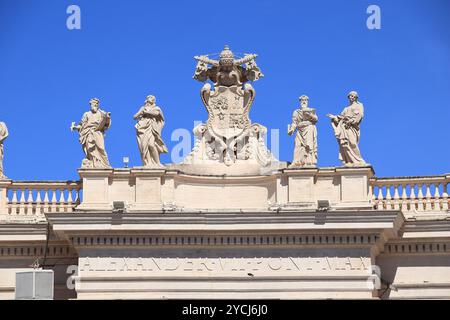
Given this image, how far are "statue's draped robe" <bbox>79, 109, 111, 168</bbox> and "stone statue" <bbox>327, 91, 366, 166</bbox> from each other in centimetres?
536

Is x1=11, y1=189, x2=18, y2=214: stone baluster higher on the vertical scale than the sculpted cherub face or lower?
lower

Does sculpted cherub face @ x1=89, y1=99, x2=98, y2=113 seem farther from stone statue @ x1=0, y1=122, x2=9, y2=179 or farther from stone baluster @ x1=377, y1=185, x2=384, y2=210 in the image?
stone baluster @ x1=377, y1=185, x2=384, y2=210

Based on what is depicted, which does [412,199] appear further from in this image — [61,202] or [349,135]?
[61,202]

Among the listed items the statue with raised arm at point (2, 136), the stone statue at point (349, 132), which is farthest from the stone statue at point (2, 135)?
the stone statue at point (349, 132)

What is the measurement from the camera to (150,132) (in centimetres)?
3347

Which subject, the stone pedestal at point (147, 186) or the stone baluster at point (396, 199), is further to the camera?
the stone baluster at point (396, 199)

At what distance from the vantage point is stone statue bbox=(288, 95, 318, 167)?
33188 mm

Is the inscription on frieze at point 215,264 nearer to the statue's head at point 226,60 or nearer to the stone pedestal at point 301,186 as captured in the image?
the stone pedestal at point 301,186

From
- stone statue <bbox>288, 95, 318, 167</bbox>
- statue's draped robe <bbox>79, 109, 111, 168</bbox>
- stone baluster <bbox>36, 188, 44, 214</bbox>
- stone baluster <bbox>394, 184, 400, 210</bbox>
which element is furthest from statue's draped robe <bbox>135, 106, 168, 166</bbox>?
stone baluster <bbox>394, 184, 400, 210</bbox>

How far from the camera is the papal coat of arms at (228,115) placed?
34.2 metres

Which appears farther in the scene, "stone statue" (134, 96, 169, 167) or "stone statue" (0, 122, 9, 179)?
"stone statue" (0, 122, 9, 179)

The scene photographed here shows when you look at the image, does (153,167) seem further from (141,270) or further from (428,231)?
(428,231)

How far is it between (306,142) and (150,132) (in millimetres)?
3656

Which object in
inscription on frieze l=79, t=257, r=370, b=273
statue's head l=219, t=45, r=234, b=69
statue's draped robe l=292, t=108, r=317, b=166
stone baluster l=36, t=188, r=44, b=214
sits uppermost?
statue's head l=219, t=45, r=234, b=69
